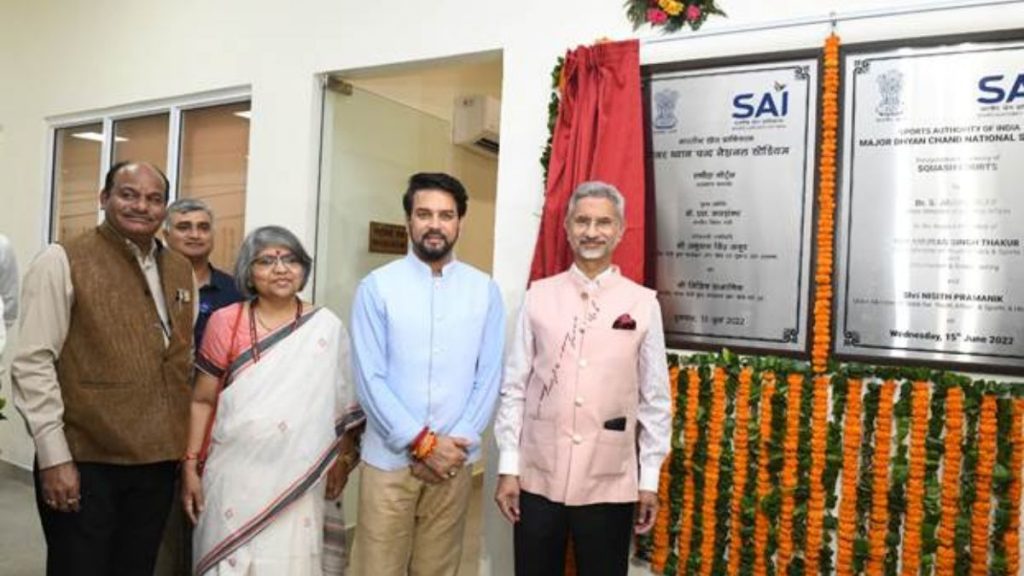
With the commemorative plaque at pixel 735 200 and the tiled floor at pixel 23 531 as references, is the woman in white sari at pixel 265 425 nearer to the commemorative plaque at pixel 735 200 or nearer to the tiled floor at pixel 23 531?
the commemorative plaque at pixel 735 200

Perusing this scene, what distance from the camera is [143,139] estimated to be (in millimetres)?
3781

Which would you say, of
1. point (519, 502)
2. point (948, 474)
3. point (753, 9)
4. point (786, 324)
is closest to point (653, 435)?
point (519, 502)

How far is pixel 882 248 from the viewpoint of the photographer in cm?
199

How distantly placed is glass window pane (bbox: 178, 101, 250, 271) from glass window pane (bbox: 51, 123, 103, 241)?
0.77m

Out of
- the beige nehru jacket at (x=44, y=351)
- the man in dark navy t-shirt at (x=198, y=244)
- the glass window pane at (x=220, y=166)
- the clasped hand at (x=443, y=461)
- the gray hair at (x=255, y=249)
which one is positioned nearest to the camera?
the beige nehru jacket at (x=44, y=351)

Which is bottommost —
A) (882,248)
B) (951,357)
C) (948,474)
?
(948,474)

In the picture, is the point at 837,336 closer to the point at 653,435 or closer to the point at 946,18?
the point at 653,435

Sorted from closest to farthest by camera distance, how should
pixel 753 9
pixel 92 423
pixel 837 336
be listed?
pixel 92 423 → pixel 837 336 → pixel 753 9

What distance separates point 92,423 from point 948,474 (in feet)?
7.01

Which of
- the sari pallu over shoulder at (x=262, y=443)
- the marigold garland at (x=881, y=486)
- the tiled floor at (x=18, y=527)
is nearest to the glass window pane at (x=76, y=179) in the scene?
the tiled floor at (x=18, y=527)

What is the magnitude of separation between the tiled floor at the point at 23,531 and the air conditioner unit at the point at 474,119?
6.65 feet

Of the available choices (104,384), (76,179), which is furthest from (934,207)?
(76,179)

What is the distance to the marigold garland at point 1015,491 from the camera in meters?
1.82

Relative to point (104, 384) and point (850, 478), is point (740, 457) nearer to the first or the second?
point (850, 478)
